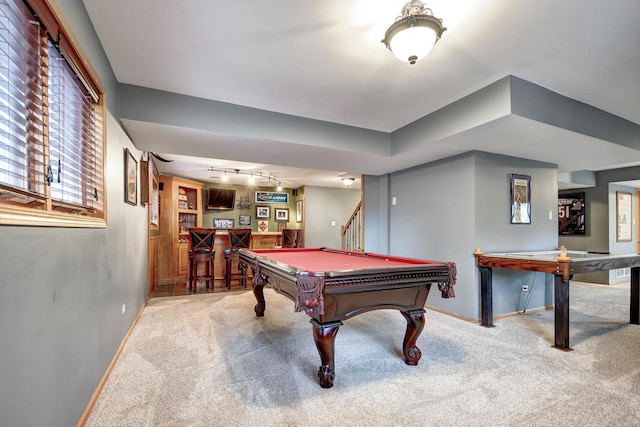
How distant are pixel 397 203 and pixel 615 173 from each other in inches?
192

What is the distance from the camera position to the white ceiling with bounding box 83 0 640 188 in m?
1.85

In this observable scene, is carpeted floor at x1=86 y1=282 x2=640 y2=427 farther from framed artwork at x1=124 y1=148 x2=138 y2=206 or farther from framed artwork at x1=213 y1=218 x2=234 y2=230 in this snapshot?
framed artwork at x1=213 y1=218 x2=234 y2=230

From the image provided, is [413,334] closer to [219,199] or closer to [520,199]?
[520,199]

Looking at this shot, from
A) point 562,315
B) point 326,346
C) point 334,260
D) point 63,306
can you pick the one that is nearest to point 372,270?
point 326,346

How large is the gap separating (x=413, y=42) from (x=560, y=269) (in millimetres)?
2553

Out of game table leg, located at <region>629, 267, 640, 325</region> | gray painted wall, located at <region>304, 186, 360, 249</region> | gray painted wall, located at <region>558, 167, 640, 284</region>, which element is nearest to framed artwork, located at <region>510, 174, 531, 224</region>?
game table leg, located at <region>629, 267, 640, 325</region>

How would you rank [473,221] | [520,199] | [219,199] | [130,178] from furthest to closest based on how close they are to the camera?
[219,199], [520,199], [473,221], [130,178]

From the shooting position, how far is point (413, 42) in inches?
70.6

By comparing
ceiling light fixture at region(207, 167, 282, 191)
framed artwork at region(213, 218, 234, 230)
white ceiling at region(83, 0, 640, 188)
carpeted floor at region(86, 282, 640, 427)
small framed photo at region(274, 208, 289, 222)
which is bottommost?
carpeted floor at region(86, 282, 640, 427)

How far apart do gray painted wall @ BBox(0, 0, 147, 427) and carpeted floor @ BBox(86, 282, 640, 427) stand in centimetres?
36

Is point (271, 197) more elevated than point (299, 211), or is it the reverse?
point (271, 197)

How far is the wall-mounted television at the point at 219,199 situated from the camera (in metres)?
8.11

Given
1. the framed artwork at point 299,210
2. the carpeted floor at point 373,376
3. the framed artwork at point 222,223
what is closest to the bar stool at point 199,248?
the carpeted floor at point 373,376

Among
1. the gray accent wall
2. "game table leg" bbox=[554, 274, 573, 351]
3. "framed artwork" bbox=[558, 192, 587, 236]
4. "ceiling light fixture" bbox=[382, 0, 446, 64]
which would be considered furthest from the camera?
"framed artwork" bbox=[558, 192, 587, 236]
